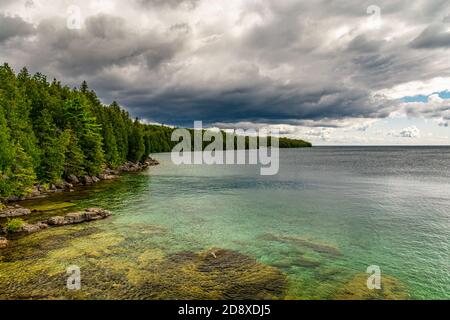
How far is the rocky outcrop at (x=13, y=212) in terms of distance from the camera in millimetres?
34528

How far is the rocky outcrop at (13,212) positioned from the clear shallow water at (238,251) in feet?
8.24

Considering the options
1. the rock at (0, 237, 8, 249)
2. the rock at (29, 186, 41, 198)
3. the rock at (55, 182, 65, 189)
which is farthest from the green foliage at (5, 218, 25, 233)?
the rock at (55, 182, 65, 189)

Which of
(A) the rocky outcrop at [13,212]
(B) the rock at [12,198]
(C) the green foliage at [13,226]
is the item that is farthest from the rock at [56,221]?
(B) the rock at [12,198]

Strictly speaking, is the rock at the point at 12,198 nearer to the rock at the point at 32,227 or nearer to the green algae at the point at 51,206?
the green algae at the point at 51,206

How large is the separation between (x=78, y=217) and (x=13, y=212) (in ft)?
30.6

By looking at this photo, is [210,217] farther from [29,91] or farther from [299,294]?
[29,91]

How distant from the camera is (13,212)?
35250mm

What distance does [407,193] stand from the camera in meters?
56.4

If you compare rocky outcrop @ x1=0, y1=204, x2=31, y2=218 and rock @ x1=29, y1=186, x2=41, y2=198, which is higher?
rock @ x1=29, y1=186, x2=41, y2=198

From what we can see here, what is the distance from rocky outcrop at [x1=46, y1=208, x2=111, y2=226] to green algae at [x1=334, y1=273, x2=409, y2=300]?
1110 inches

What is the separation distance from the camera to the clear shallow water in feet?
59.5

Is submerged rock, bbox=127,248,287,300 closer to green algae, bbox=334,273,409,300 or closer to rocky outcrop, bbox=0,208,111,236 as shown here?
green algae, bbox=334,273,409,300

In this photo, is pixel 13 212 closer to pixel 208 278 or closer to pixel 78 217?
pixel 78 217

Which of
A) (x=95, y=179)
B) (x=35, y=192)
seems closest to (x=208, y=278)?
(x=35, y=192)
